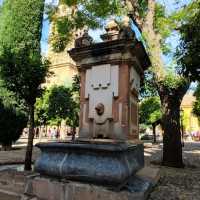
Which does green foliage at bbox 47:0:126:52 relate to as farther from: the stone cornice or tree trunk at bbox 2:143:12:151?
the stone cornice

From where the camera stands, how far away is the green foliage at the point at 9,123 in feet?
60.6

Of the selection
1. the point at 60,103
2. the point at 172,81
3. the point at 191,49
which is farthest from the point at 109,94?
the point at 60,103

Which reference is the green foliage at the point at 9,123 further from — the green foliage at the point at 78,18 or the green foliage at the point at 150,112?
the green foliage at the point at 150,112

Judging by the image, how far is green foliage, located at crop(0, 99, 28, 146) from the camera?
60.6 feet

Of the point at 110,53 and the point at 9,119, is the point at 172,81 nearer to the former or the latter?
the point at 110,53

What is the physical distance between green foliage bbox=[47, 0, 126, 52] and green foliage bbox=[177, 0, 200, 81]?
21.6ft

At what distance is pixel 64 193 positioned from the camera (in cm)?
478

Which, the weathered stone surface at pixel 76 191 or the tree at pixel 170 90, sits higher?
the tree at pixel 170 90

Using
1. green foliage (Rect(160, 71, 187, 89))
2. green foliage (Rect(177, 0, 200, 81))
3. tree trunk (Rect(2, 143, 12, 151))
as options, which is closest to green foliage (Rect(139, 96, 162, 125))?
tree trunk (Rect(2, 143, 12, 151))

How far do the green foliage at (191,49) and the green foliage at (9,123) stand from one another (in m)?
12.4

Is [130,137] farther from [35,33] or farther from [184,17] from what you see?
[35,33]

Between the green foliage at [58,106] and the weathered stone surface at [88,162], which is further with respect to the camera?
the green foliage at [58,106]

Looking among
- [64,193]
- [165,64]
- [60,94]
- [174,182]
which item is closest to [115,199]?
[64,193]

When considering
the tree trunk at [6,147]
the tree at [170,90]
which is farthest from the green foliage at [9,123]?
the tree at [170,90]
